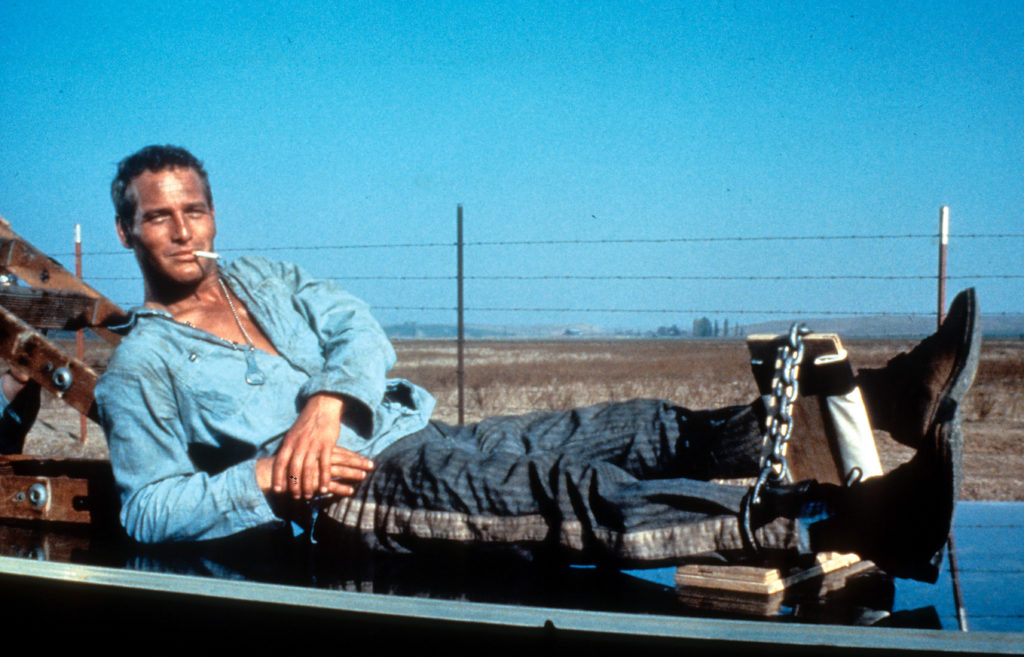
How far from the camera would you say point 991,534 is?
2.79m

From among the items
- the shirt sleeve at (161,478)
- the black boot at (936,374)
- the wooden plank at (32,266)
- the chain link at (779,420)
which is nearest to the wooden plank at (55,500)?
the shirt sleeve at (161,478)

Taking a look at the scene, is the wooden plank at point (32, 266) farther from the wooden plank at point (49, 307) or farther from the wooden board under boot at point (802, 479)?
the wooden board under boot at point (802, 479)

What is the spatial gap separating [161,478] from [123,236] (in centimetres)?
93

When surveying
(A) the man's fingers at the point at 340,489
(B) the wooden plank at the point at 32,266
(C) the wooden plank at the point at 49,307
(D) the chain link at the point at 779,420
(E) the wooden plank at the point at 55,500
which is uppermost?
(B) the wooden plank at the point at 32,266

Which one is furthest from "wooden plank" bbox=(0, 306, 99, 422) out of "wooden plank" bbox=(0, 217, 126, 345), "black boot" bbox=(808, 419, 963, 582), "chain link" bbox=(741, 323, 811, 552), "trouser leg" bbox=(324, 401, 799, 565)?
"black boot" bbox=(808, 419, 963, 582)

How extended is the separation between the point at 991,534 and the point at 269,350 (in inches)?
92.0

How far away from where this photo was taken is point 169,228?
3.01 meters

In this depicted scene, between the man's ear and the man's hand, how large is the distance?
976mm

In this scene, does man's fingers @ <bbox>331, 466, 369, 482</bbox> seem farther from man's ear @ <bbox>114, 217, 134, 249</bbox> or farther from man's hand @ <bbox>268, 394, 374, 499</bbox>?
man's ear @ <bbox>114, 217, 134, 249</bbox>

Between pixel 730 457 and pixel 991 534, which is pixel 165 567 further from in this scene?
pixel 991 534

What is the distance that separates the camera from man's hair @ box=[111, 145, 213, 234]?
9.95 ft

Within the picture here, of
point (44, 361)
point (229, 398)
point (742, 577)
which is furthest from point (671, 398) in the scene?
point (742, 577)

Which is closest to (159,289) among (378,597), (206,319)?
(206,319)

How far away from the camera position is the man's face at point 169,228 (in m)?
3.00
